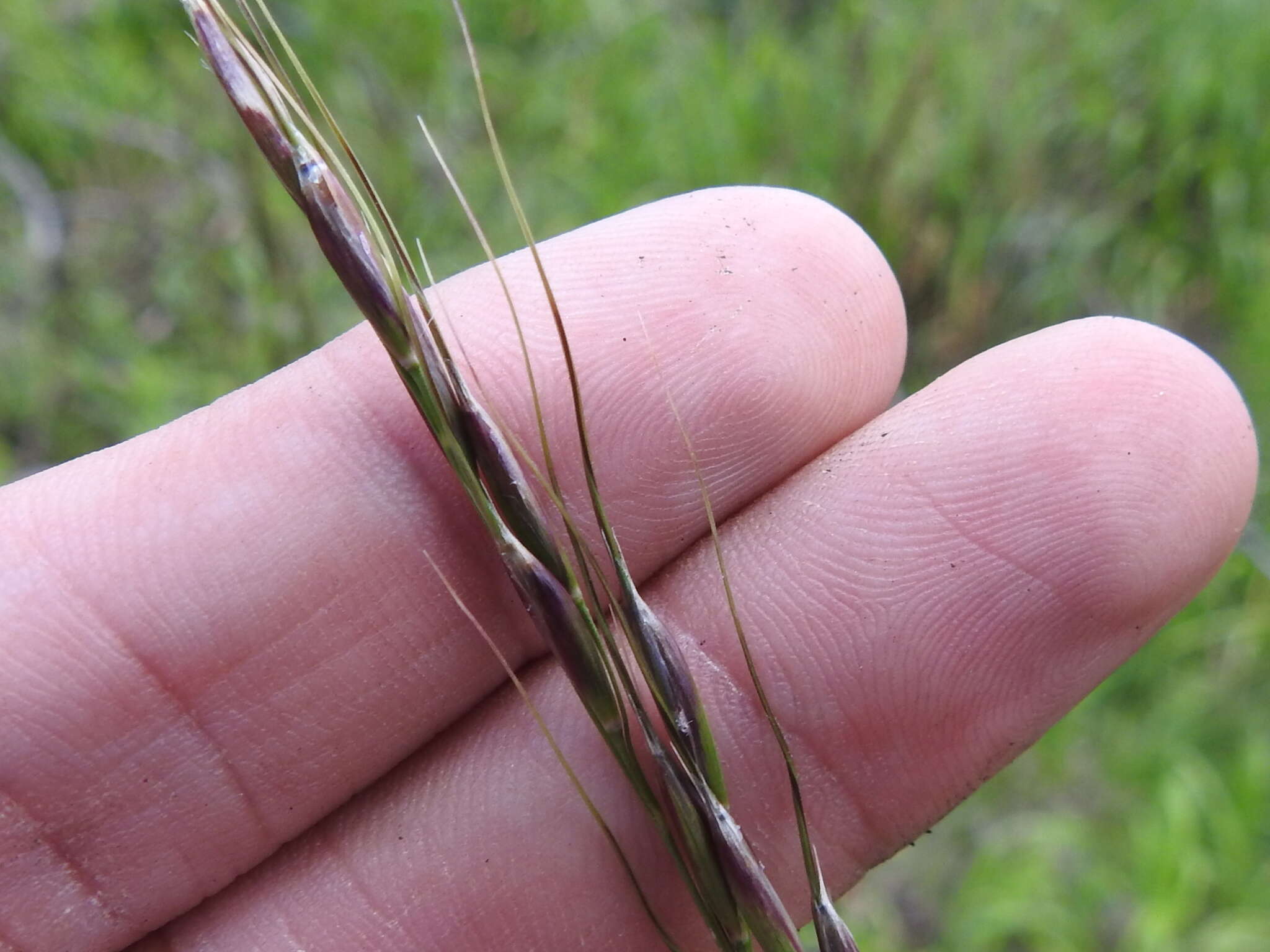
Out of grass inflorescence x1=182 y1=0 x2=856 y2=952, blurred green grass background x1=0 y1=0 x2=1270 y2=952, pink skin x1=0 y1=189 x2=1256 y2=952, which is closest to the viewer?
grass inflorescence x1=182 y1=0 x2=856 y2=952

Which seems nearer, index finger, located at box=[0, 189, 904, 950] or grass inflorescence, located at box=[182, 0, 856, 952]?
grass inflorescence, located at box=[182, 0, 856, 952]

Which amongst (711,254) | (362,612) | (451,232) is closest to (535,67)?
(451,232)

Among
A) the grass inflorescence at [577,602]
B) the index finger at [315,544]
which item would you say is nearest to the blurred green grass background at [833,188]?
the index finger at [315,544]

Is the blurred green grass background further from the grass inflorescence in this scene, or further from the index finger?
the grass inflorescence

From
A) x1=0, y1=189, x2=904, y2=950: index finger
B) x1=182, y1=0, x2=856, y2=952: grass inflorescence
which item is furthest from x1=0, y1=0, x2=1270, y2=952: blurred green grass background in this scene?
x1=182, y1=0, x2=856, y2=952: grass inflorescence

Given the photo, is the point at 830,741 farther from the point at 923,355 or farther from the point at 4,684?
the point at 923,355

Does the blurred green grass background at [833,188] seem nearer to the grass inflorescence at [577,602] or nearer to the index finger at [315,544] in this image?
the index finger at [315,544]
